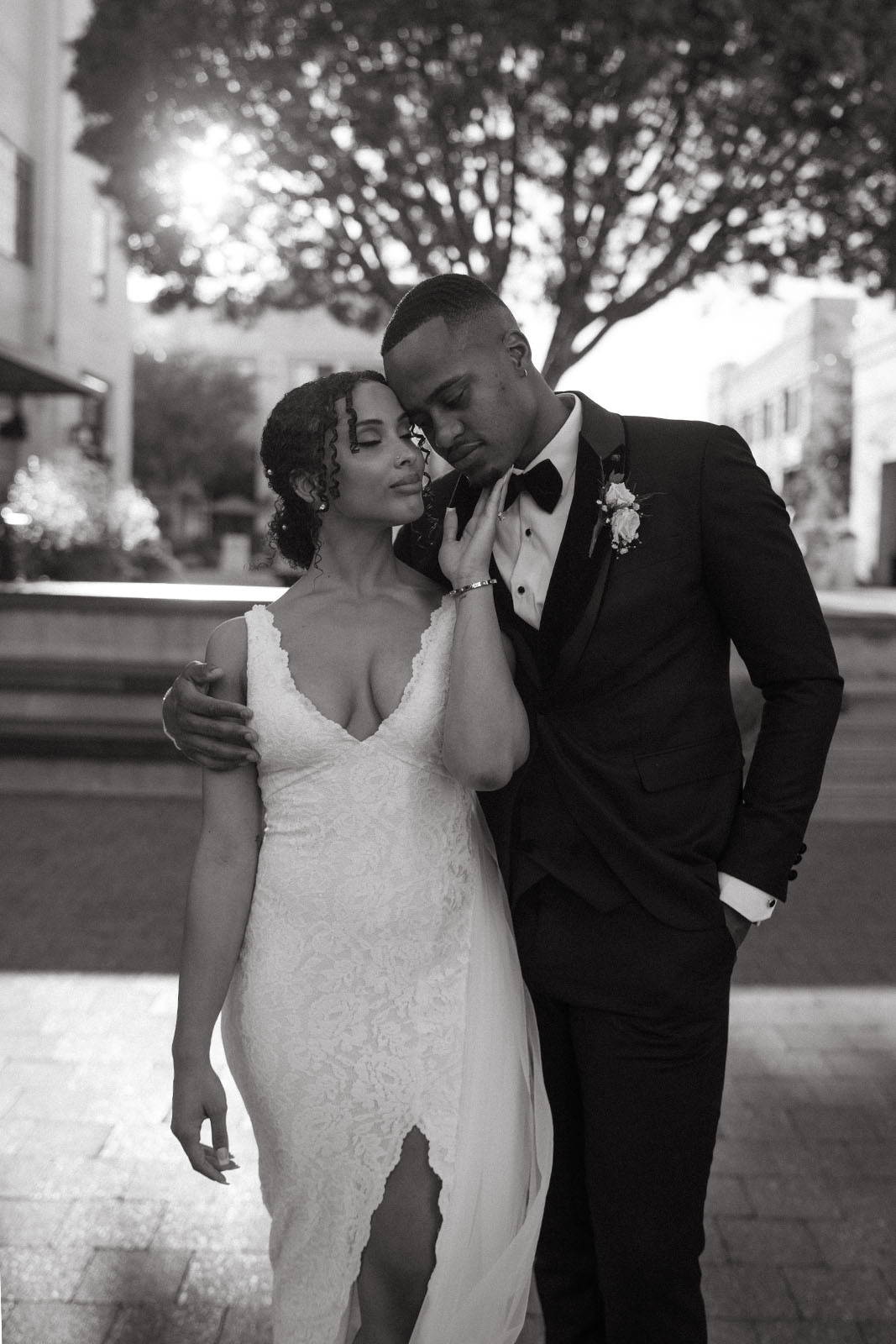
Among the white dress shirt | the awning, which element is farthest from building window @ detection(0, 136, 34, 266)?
the white dress shirt

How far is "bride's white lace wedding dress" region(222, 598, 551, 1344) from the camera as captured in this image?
7.77 feet

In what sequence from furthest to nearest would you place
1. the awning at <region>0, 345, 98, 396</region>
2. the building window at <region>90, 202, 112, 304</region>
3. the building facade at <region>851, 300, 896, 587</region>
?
the building facade at <region>851, 300, 896, 587</region>
the building window at <region>90, 202, 112, 304</region>
the awning at <region>0, 345, 98, 396</region>

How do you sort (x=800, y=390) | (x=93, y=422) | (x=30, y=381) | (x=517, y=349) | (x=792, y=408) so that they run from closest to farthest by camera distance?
(x=517, y=349) → (x=30, y=381) → (x=93, y=422) → (x=800, y=390) → (x=792, y=408)

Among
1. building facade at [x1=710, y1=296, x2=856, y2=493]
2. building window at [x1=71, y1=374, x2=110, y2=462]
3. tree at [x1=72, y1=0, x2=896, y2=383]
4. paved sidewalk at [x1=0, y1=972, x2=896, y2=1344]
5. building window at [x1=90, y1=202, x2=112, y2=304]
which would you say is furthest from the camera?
building facade at [x1=710, y1=296, x2=856, y2=493]

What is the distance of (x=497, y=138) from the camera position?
13805 mm

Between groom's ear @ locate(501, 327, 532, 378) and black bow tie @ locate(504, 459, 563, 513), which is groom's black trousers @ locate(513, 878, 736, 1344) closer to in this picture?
black bow tie @ locate(504, 459, 563, 513)

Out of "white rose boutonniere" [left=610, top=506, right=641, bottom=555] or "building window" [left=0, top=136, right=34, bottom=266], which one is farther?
"building window" [left=0, top=136, right=34, bottom=266]

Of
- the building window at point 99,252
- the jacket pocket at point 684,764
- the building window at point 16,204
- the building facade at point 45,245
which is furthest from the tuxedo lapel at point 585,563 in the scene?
the building window at point 99,252

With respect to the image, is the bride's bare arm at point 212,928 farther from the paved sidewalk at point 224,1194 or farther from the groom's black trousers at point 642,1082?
the paved sidewalk at point 224,1194

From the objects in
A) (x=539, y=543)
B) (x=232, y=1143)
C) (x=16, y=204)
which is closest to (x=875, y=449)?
(x=16, y=204)

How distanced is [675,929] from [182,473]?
172 feet

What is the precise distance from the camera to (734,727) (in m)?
2.56

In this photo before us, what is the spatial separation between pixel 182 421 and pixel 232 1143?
50.5 m

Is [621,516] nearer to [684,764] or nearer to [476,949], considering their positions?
[684,764]
